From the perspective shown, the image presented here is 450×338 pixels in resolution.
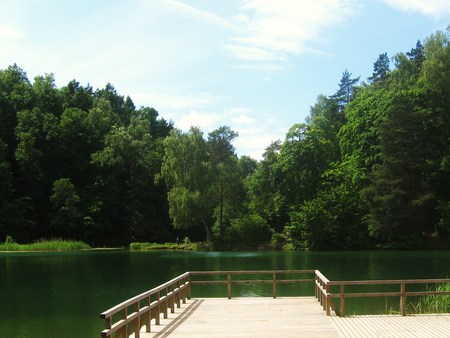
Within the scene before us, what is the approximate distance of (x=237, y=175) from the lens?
67312 millimetres

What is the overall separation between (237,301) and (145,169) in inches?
2282

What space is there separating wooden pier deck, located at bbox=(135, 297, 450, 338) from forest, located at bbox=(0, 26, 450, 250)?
3974 cm

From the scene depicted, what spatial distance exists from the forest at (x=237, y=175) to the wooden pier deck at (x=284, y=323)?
39744 millimetres

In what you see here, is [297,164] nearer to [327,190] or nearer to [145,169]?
[327,190]

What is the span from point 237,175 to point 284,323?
56033 millimetres

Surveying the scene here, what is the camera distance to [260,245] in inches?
2265

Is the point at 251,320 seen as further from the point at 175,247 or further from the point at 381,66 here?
the point at 381,66

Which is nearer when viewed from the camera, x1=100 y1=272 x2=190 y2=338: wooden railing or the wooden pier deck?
x1=100 y1=272 x2=190 y2=338: wooden railing

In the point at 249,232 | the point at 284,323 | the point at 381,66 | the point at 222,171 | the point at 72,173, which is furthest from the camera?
the point at 381,66

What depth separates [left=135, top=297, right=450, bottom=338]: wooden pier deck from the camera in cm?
1006

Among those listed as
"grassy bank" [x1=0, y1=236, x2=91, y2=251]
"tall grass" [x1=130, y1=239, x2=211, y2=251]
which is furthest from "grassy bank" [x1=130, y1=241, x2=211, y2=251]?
"grassy bank" [x1=0, y1=236, x2=91, y2=251]

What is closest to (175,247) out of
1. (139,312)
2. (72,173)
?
(72,173)

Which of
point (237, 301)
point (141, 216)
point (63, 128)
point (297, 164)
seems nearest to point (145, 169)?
point (141, 216)

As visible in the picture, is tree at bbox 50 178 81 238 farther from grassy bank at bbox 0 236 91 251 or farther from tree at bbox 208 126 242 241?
tree at bbox 208 126 242 241
